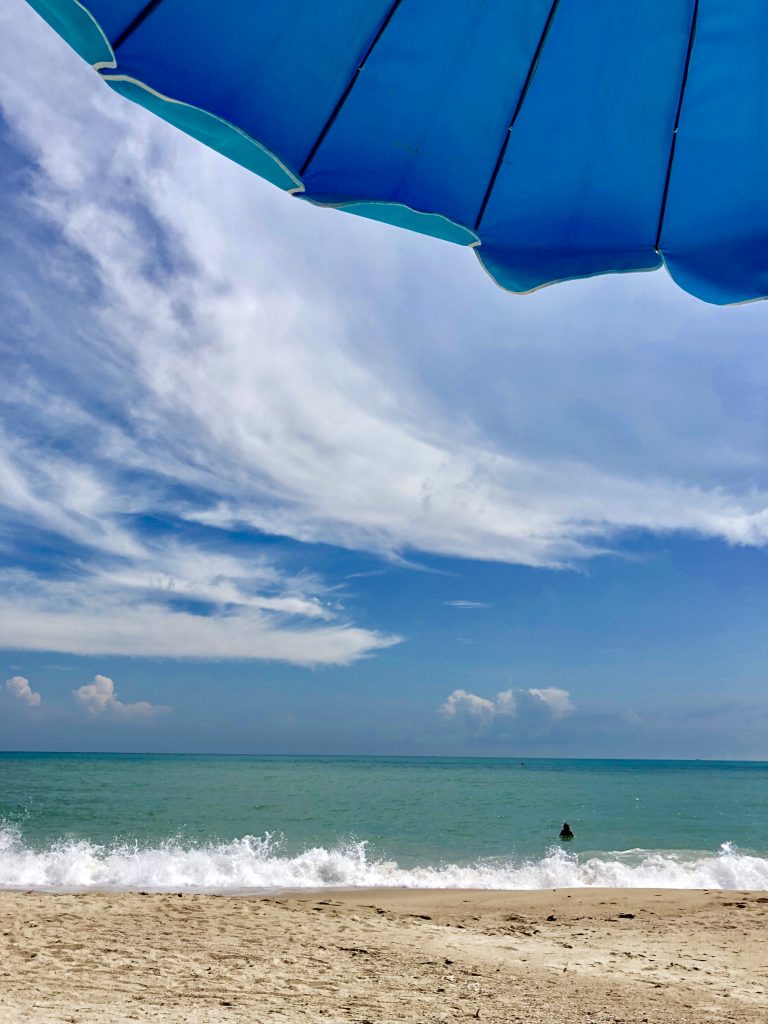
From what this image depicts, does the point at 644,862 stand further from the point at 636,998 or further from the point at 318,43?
the point at 318,43

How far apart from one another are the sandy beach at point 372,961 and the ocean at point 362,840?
342 centimetres

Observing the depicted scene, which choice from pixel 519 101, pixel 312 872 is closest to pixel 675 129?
pixel 519 101

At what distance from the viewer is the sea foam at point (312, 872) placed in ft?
43.1

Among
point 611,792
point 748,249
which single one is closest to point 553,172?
point 748,249

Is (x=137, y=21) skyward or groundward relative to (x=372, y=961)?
skyward

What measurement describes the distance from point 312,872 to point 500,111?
1516 cm

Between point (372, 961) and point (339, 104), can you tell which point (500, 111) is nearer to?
point (339, 104)

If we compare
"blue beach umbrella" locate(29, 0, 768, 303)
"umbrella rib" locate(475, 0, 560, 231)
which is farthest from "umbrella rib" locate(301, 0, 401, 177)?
"umbrella rib" locate(475, 0, 560, 231)

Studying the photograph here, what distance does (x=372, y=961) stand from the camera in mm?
6730

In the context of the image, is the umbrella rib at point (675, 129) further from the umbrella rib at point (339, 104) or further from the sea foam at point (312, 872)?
the sea foam at point (312, 872)

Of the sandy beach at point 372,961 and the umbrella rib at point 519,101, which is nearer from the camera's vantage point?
the umbrella rib at point 519,101

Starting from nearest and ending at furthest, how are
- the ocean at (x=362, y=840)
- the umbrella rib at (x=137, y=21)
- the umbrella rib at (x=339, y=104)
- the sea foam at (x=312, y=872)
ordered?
the umbrella rib at (x=137, y=21) < the umbrella rib at (x=339, y=104) < the sea foam at (x=312, y=872) < the ocean at (x=362, y=840)

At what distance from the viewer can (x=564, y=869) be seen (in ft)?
49.9

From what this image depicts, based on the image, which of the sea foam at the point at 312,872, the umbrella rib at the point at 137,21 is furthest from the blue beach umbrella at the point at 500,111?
the sea foam at the point at 312,872
